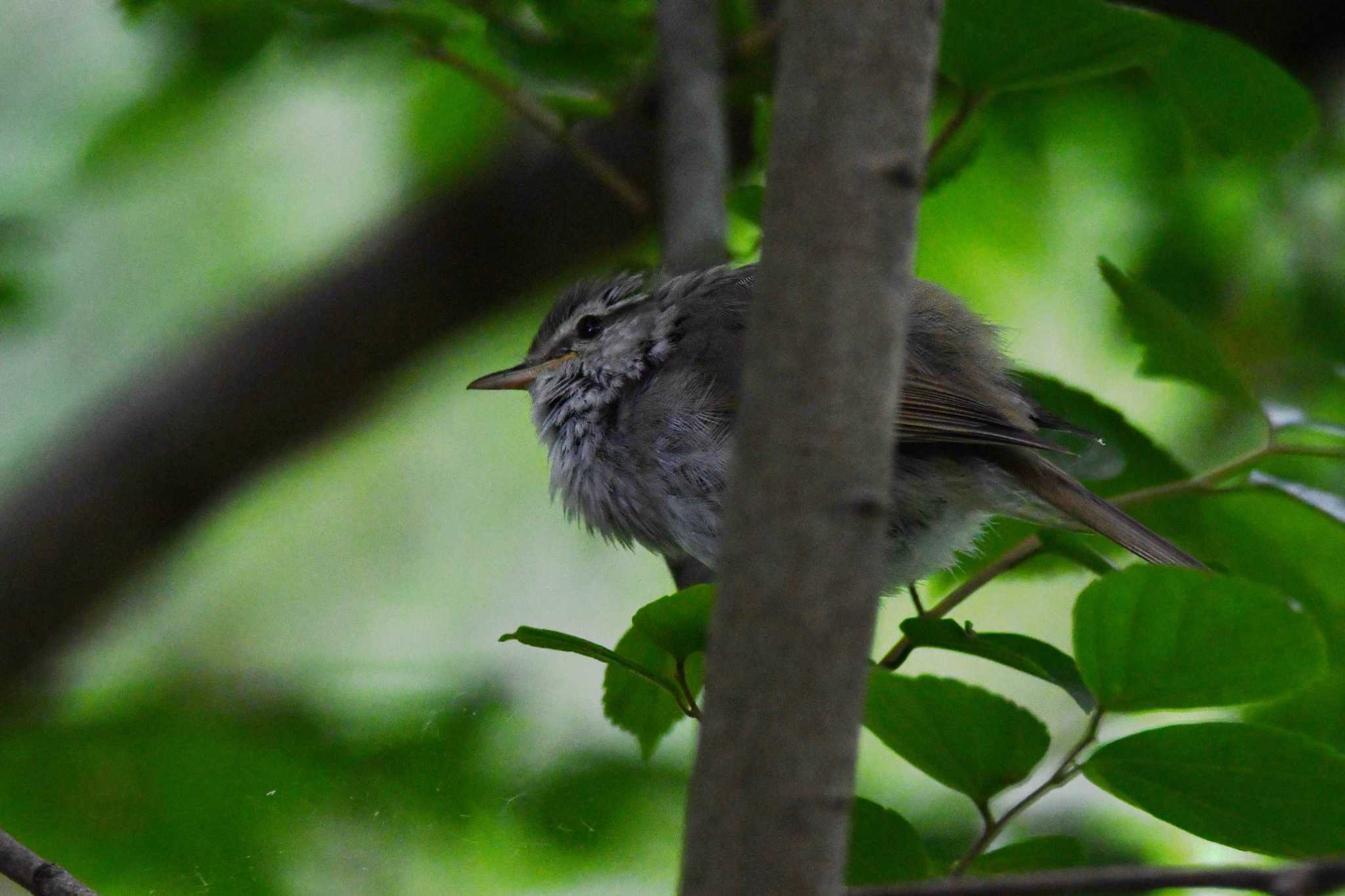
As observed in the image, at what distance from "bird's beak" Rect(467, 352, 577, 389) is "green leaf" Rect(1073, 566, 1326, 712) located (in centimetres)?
142

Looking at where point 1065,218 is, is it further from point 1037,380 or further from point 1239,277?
point 1037,380

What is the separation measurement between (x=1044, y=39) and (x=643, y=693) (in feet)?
2.80

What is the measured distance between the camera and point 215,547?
14.9 ft

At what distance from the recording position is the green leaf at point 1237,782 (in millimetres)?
993

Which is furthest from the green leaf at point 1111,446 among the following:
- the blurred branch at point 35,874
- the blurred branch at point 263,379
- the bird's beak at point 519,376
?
the blurred branch at point 263,379

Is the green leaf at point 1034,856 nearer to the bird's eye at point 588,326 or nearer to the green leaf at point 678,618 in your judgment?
the green leaf at point 678,618

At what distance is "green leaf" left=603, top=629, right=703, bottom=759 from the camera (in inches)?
48.5

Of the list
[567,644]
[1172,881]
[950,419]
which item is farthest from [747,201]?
[1172,881]

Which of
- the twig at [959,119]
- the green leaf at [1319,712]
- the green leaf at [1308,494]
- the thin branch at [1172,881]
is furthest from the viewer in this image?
the twig at [959,119]

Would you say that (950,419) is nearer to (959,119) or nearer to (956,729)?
(959,119)

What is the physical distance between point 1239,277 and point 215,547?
334 cm

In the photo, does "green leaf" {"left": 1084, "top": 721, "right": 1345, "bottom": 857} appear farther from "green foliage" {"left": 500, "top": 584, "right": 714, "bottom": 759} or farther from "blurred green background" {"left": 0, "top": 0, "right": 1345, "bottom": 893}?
"blurred green background" {"left": 0, "top": 0, "right": 1345, "bottom": 893}

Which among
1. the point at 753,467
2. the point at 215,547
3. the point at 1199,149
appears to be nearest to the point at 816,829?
the point at 753,467

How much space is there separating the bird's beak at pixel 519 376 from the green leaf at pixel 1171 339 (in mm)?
1016
